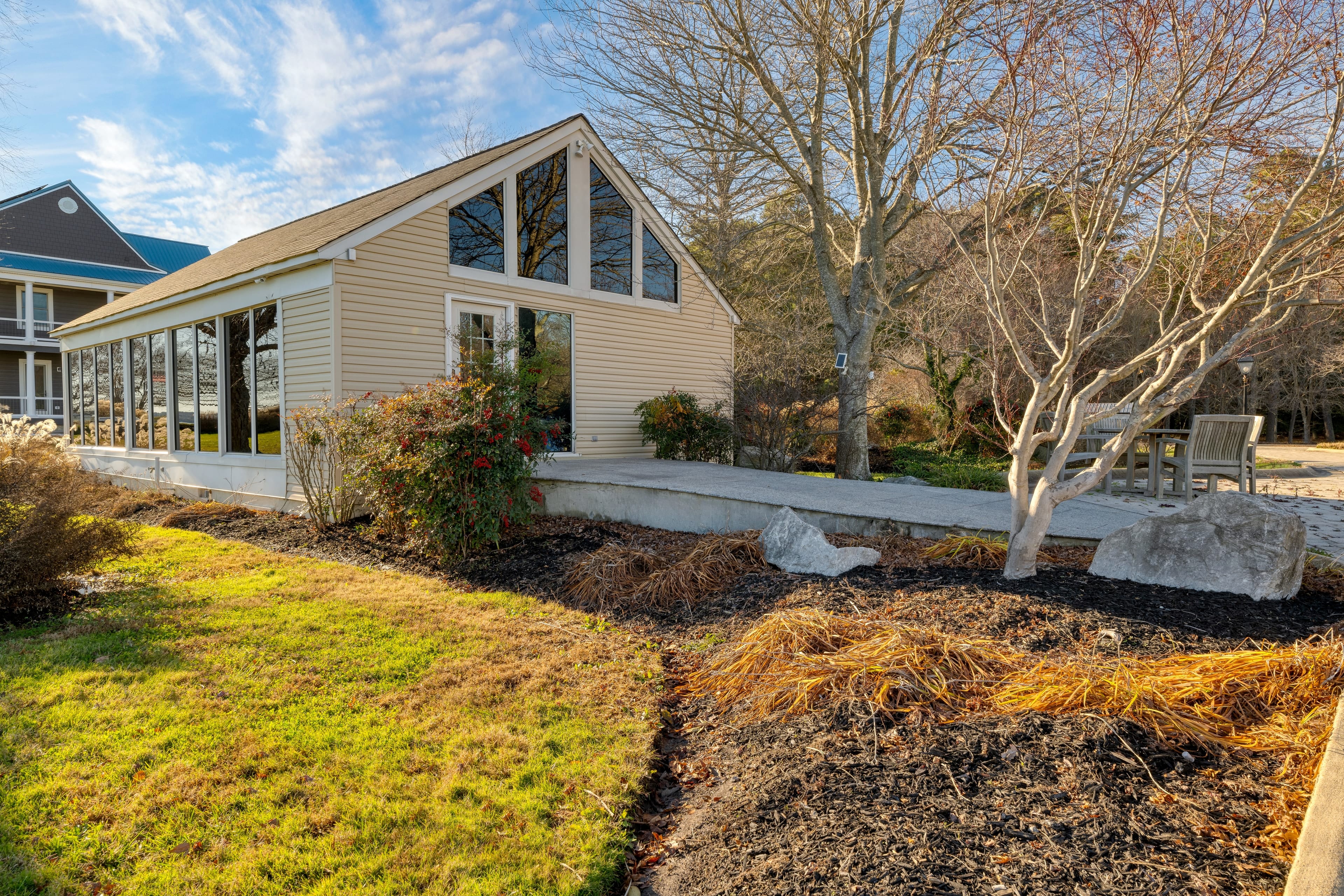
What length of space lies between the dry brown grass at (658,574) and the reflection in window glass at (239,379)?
251 inches

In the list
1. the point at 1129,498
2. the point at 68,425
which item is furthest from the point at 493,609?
the point at 68,425

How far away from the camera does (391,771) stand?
2697mm

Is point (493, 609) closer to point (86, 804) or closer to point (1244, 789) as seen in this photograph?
point (86, 804)

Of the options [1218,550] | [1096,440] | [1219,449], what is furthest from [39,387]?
[1219,449]

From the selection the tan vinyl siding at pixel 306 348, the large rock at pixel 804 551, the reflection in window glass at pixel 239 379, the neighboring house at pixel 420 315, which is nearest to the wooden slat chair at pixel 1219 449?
the large rock at pixel 804 551

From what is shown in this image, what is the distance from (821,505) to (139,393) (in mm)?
12175

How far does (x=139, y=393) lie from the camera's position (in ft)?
38.9

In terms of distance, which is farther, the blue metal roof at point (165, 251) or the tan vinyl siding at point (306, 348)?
the blue metal roof at point (165, 251)

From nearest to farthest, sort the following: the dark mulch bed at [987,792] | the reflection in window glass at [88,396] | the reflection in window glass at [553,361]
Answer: the dark mulch bed at [987,792] < the reflection in window glass at [553,361] < the reflection in window glass at [88,396]

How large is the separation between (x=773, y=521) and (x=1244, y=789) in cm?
341

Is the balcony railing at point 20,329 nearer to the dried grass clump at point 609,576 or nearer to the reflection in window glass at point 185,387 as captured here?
the reflection in window glass at point 185,387

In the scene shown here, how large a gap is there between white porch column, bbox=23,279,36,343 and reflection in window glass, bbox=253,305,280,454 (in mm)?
18216

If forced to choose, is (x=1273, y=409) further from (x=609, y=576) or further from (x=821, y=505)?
(x=609, y=576)

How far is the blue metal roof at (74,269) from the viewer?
821 inches
